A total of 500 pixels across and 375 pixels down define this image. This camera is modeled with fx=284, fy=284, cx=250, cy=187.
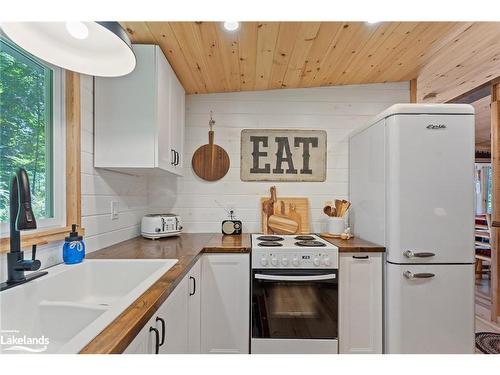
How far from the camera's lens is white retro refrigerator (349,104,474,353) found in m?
1.87

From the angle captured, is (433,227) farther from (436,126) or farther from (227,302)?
(227,302)

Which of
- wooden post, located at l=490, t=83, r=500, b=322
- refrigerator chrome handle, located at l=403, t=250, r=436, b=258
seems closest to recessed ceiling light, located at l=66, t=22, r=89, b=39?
refrigerator chrome handle, located at l=403, t=250, r=436, b=258

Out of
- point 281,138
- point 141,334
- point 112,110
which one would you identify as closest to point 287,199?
point 281,138

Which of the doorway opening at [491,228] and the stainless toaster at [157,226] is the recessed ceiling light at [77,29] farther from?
the doorway opening at [491,228]

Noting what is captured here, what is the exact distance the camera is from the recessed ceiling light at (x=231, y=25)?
164 cm

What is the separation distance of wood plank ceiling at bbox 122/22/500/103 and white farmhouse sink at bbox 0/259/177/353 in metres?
1.39

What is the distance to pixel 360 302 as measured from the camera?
6.60ft

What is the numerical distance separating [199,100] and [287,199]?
127 cm

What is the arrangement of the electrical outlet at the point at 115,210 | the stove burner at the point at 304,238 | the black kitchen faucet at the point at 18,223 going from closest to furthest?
the black kitchen faucet at the point at 18,223 < the electrical outlet at the point at 115,210 < the stove burner at the point at 304,238

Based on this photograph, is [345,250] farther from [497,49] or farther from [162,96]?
[497,49]

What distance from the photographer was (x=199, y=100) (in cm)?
272

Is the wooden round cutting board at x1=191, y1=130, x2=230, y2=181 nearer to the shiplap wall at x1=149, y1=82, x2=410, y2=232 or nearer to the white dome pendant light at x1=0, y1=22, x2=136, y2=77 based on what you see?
the shiplap wall at x1=149, y1=82, x2=410, y2=232

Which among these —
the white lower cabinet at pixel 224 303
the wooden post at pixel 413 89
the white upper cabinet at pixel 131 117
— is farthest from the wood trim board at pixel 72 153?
the wooden post at pixel 413 89

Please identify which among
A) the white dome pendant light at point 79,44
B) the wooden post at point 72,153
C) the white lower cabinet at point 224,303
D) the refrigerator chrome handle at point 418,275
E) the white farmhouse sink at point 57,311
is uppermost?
the white dome pendant light at point 79,44
